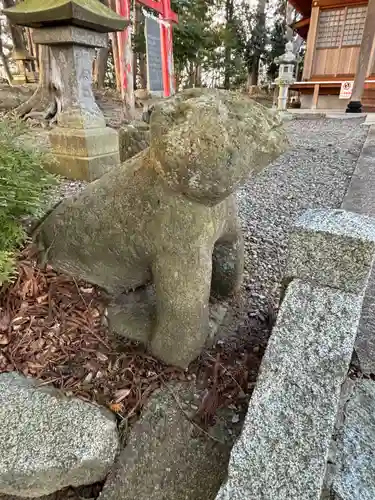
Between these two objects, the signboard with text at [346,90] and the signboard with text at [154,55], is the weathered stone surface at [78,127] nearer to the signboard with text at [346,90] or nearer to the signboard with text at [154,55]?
the signboard with text at [154,55]

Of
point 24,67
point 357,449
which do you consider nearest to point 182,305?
point 357,449

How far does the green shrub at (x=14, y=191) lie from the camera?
4.89ft

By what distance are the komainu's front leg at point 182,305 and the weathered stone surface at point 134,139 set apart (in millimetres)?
751

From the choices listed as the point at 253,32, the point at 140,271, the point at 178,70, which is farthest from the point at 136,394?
the point at 253,32

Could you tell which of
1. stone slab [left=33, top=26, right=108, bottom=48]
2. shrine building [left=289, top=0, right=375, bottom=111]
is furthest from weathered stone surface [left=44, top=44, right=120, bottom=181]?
shrine building [left=289, top=0, right=375, bottom=111]

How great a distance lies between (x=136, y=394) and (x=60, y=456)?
335 millimetres

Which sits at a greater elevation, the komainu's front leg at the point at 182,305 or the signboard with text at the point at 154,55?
the signboard with text at the point at 154,55

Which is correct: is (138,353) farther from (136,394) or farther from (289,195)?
(289,195)

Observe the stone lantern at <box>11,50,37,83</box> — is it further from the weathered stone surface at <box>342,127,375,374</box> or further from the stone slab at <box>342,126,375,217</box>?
the stone slab at <box>342,126,375,217</box>

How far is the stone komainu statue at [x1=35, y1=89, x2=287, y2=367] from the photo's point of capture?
1.06 metres

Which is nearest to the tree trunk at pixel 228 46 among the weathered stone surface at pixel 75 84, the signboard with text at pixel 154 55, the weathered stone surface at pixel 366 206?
the signboard with text at pixel 154 55

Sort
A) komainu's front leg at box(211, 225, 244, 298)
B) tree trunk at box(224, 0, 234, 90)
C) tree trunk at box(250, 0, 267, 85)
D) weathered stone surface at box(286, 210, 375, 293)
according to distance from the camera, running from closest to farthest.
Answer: weathered stone surface at box(286, 210, 375, 293), komainu's front leg at box(211, 225, 244, 298), tree trunk at box(224, 0, 234, 90), tree trunk at box(250, 0, 267, 85)

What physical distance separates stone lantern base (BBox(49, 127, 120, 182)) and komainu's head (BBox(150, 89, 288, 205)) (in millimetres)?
2669

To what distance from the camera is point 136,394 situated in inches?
54.2
